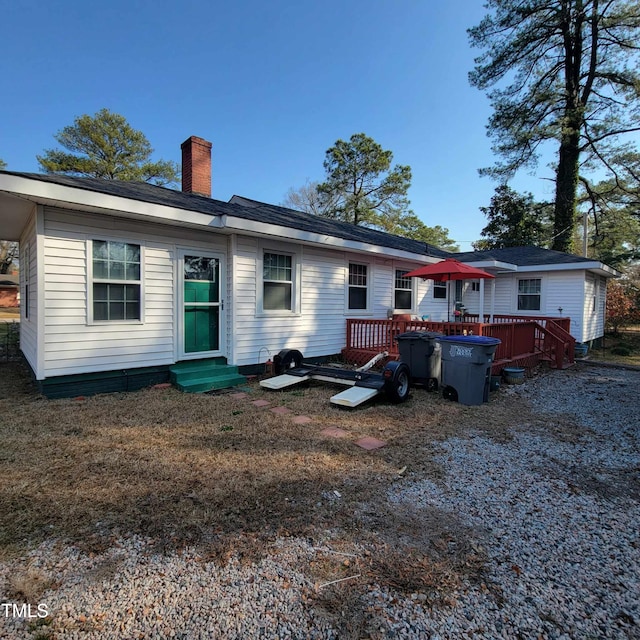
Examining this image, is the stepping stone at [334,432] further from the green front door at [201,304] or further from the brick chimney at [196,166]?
the brick chimney at [196,166]

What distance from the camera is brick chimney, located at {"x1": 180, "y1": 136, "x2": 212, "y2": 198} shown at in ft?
31.4

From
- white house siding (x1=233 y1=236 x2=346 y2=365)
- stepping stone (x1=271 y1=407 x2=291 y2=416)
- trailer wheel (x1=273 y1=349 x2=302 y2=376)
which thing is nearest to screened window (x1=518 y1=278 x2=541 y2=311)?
white house siding (x1=233 y1=236 x2=346 y2=365)

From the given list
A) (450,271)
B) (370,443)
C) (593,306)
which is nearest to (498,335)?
(450,271)

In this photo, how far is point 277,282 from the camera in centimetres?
752

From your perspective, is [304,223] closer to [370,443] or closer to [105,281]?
[105,281]

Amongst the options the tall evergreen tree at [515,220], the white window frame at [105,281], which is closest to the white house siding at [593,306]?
the tall evergreen tree at [515,220]

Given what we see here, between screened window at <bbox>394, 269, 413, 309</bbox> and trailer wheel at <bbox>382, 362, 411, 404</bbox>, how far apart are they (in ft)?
16.2

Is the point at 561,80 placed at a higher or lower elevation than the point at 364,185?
higher

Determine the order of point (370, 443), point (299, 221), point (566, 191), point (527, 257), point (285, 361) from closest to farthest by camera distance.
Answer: point (370, 443)
point (285, 361)
point (299, 221)
point (527, 257)
point (566, 191)

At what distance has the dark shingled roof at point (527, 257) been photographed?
1255 cm

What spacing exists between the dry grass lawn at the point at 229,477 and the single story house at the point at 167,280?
1017mm

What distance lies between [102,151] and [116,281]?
25.2 metres

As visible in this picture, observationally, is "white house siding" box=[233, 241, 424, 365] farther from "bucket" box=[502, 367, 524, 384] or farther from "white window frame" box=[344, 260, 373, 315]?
"bucket" box=[502, 367, 524, 384]

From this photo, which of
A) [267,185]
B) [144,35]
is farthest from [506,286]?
[267,185]
